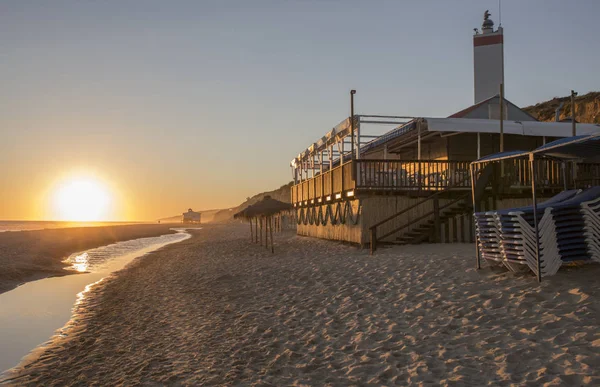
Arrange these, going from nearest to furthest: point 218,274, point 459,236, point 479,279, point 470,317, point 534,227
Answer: point 470,317 → point 534,227 → point 479,279 → point 218,274 → point 459,236

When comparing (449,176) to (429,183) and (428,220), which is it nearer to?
(429,183)

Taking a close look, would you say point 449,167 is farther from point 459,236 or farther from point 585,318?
point 585,318

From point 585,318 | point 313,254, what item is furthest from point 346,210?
point 585,318

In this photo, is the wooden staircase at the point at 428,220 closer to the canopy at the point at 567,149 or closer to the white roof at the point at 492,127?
the white roof at the point at 492,127

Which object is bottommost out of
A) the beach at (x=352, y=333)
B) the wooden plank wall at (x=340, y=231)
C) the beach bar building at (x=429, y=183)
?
the beach at (x=352, y=333)

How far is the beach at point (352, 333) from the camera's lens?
5434 mm

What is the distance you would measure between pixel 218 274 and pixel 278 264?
200cm

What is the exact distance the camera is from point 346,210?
1866 cm

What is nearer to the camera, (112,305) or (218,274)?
(112,305)

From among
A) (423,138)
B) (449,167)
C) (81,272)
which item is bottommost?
(81,272)

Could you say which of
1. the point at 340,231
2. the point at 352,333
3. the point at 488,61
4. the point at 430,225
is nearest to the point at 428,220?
the point at 430,225

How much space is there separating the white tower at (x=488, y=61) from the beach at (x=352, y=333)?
25.2 m

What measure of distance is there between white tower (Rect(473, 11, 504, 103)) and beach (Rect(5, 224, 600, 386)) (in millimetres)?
25172

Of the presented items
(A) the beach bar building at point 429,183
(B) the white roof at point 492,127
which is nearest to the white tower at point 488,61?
(A) the beach bar building at point 429,183
